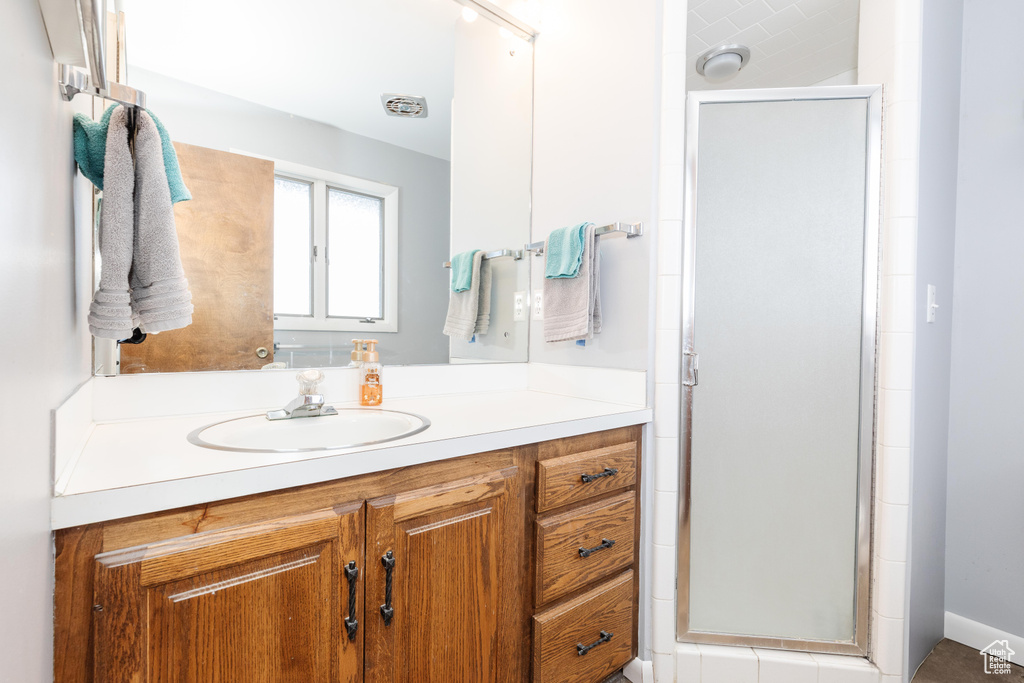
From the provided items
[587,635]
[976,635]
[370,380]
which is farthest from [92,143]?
[976,635]

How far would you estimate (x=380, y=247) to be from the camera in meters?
1.57

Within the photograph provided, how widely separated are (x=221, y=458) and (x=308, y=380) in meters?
0.44

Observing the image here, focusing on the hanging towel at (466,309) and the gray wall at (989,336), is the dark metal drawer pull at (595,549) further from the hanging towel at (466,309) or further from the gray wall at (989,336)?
the gray wall at (989,336)

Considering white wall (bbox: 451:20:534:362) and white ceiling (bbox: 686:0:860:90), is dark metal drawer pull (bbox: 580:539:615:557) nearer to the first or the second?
white wall (bbox: 451:20:534:362)

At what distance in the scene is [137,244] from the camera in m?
0.83

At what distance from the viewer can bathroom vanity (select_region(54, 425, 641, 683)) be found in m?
0.69

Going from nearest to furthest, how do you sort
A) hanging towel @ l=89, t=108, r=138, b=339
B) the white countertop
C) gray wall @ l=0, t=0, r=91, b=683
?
gray wall @ l=0, t=0, r=91, b=683
the white countertop
hanging towel @ l=89, t=108, r=138, b=339

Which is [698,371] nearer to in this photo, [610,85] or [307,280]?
[610,85]

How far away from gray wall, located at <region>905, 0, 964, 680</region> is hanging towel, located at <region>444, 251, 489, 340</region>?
1376 millimetres

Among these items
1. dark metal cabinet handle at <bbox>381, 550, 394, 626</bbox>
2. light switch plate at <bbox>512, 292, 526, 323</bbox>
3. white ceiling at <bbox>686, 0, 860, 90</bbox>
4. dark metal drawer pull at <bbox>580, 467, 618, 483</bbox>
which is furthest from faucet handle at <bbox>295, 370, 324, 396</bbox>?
white ceiling at <bbox>686, 0, 860, 90</bbox>

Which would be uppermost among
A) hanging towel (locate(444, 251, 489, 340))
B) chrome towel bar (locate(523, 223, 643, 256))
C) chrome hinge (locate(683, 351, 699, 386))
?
chrome towel bar (locate(523, 223, 643, 256))

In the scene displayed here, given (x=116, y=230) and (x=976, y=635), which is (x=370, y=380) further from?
(x=976, y=635)

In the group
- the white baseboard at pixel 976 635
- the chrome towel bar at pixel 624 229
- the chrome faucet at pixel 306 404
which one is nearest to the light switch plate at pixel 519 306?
the chrome towel bar at pixel 624 229

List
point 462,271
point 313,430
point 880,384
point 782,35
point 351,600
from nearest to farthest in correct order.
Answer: point 351,600, point 313,430, point 880,384, point 462,271, point 782,35
